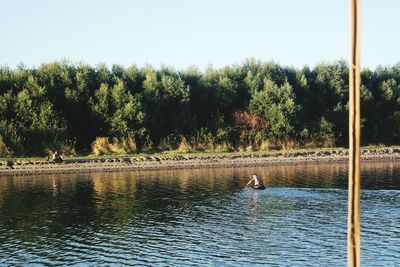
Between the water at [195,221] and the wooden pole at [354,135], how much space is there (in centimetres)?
1769

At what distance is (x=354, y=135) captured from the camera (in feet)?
11.1

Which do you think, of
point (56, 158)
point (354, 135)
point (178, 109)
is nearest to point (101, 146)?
point (56, 158)

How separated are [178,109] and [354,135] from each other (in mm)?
66139

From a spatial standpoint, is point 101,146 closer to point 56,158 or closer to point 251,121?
point 56,158

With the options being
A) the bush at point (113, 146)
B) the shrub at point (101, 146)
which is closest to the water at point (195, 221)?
the shrub at point (101, 146)

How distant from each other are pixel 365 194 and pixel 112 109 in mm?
38509

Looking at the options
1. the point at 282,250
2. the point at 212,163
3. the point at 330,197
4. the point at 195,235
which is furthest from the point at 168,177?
the point at 282,250

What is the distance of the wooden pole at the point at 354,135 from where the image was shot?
339 cm

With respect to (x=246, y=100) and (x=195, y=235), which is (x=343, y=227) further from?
(x=246, y=100)

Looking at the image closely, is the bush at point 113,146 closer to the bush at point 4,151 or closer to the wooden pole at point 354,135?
the bush at point 4,151

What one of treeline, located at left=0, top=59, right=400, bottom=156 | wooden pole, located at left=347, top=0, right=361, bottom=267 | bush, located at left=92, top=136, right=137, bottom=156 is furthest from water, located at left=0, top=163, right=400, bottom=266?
wooden pole, located at left=347, top=0, right=361, bottom=267

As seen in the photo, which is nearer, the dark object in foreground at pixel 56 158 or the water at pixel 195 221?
the water at pixel 195 221

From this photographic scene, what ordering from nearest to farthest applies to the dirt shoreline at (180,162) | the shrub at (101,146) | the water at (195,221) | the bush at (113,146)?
the water at (195,221), the dirt shoreline at (180,162), the shrub at (101,146), the bush at (113,146)

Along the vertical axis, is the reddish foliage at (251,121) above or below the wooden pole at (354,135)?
above
